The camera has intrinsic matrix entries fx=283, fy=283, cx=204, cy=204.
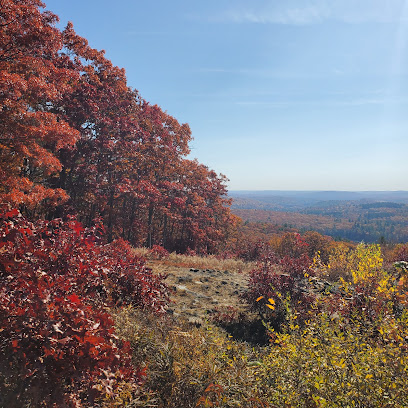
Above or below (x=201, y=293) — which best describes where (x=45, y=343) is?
above

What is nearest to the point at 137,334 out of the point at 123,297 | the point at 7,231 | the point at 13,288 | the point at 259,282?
the point at 123,297

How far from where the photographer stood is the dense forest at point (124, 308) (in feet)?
7.68

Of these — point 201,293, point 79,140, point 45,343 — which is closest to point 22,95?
point 79,140

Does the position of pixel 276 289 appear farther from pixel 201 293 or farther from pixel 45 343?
pixel 45 343

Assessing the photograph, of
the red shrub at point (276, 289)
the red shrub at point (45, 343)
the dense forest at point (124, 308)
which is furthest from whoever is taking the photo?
the red shrub at point (276, 289)

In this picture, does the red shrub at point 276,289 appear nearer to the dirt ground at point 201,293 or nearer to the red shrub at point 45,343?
the dirt ground at point 201,293

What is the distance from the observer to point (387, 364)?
2836 mm

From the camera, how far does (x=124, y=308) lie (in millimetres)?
4293

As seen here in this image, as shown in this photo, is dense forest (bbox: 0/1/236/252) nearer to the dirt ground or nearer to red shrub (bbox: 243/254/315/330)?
the dirt ground

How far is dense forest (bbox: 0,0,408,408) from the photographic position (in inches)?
92.2

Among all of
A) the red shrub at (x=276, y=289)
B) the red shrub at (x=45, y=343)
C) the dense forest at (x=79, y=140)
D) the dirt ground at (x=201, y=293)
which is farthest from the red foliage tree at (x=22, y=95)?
the red shrub at (x=276, y=289)

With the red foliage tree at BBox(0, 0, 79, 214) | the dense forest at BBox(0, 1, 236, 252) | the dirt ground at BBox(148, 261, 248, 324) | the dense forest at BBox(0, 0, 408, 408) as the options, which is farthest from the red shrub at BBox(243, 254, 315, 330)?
the red foliage tree at BBox(0, 0, 79, 214)

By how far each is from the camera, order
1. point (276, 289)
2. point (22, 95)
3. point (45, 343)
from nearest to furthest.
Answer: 1. point (45, 343)
2. point (276, 289)
3. point (22, 95)

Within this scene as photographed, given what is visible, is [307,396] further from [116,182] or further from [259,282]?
[116,182]
